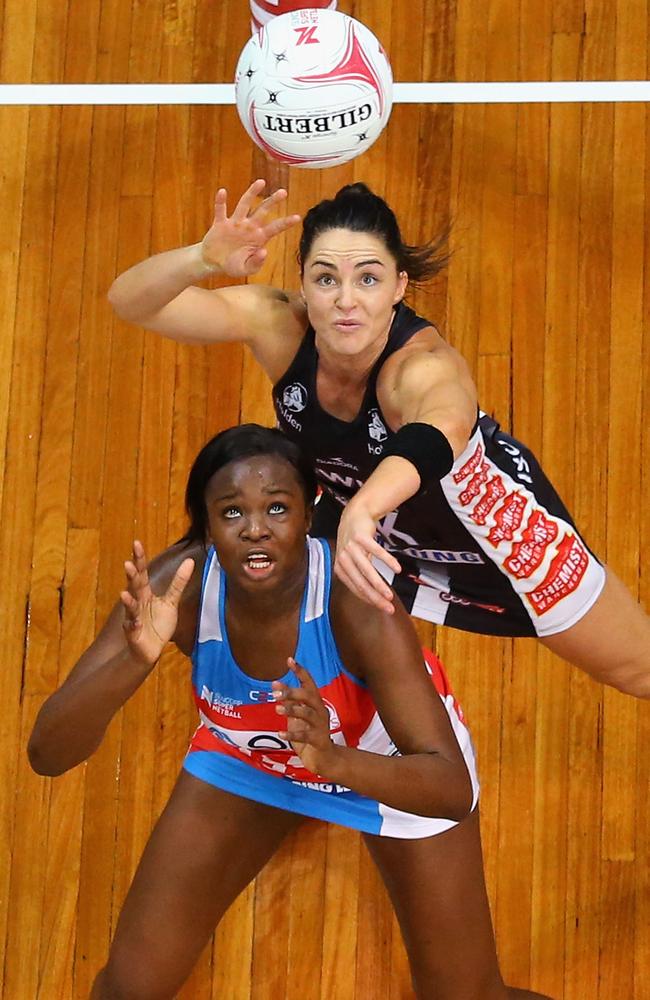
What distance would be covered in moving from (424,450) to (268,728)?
28.1 inches

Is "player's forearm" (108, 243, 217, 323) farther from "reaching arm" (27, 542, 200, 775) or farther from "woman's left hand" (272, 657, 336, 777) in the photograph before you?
"woman's left hand" (272, 657, 336, 777)

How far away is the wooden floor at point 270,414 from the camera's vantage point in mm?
3684

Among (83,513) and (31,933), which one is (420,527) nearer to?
(83,513)

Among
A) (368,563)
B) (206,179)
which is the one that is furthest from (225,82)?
(368,563)

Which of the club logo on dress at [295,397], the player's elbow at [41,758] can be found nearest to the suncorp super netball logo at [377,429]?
the club logo on dress at [295,397]

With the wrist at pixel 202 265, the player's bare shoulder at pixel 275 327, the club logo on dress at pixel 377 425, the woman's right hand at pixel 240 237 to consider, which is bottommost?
the club logo on dress at pixel 377 425

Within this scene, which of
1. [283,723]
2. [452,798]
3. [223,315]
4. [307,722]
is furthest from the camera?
[223,315]

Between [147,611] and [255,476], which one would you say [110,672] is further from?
[255,476]

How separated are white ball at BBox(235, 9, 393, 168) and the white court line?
78 centimetres

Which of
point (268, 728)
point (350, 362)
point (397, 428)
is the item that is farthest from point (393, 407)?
point (268, 728)

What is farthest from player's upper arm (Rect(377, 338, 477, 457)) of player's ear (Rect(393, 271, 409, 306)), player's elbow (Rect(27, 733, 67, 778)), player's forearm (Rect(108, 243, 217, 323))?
player's elbow (Rect(27, 733, 67, 778))

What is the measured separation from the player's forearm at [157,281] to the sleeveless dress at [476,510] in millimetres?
324

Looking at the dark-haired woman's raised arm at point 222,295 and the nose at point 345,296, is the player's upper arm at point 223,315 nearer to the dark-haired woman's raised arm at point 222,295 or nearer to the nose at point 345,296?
the dark-haired woman's raised arm at point 222,295

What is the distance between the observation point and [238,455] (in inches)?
106
